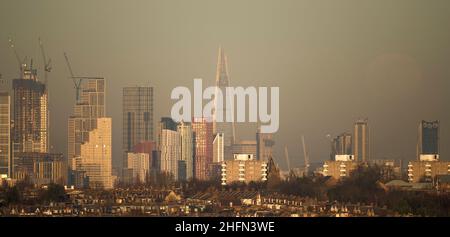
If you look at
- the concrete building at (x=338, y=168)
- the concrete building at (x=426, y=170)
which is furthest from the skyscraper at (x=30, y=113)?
the concrete building at (x=426, y=170)

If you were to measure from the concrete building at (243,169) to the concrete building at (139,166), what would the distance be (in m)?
1.31

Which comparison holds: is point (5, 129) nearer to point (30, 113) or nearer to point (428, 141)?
point (30, 113)

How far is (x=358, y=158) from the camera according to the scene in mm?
16906

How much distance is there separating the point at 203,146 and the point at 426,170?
14.6ft

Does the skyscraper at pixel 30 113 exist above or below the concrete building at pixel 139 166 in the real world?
above

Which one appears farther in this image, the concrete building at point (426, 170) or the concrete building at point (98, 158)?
the concrete building at point (98, 158)

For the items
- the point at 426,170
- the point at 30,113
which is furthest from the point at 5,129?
the point at 426,170

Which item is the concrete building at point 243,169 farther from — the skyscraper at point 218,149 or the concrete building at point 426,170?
the concrete building at point 426,170

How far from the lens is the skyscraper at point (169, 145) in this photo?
57.3 feet

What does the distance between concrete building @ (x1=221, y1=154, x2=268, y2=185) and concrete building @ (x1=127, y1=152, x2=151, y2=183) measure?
1.31 meters

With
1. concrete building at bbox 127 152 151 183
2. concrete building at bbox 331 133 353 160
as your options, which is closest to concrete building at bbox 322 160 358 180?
concrete building at bbox 331 133 353 160
